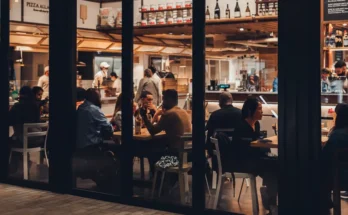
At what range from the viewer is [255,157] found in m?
5.75

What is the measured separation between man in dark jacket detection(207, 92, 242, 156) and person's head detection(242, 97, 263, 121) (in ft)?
0.27

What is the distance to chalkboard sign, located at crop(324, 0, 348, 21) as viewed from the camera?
9133 millimetres

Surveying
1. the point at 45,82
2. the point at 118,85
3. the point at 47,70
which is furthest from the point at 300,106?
the point at 45,82

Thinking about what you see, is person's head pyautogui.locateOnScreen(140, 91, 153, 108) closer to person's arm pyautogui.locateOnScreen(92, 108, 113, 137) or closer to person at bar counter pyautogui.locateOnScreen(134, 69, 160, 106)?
person at bar counter pyautogui.locateOnScreen(134, 69, 160, 106)

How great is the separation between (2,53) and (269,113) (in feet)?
13.0

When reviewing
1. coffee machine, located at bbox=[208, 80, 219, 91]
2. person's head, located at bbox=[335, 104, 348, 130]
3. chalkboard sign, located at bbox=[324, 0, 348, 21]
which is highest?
chalkboard sign, located at bbox=[324, 0, 348, 21]

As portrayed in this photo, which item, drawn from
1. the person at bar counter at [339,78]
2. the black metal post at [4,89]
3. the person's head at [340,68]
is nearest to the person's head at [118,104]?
the black metal post at [4,89]

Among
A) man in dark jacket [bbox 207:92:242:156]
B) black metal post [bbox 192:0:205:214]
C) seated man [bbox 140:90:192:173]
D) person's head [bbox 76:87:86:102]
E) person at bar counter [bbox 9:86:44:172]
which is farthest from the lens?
person at bar counter [bbox 9:86:44:172]

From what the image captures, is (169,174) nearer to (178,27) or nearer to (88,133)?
(88,133)

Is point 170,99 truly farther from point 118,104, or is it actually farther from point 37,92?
point 37,92

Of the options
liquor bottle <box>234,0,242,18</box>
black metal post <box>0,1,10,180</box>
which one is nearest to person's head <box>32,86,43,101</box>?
black metal post <box>0,1,10,180</box>

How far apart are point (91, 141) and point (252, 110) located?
2.18m

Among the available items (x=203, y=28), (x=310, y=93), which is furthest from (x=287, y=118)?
(x=203, y=28)

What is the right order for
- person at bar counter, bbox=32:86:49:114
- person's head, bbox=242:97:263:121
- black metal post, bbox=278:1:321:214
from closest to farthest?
black metal post, bbox=278:1:321:214, person's head, bbox=242:97:263:121, person at bar counter, bbox=32:86:49:114
